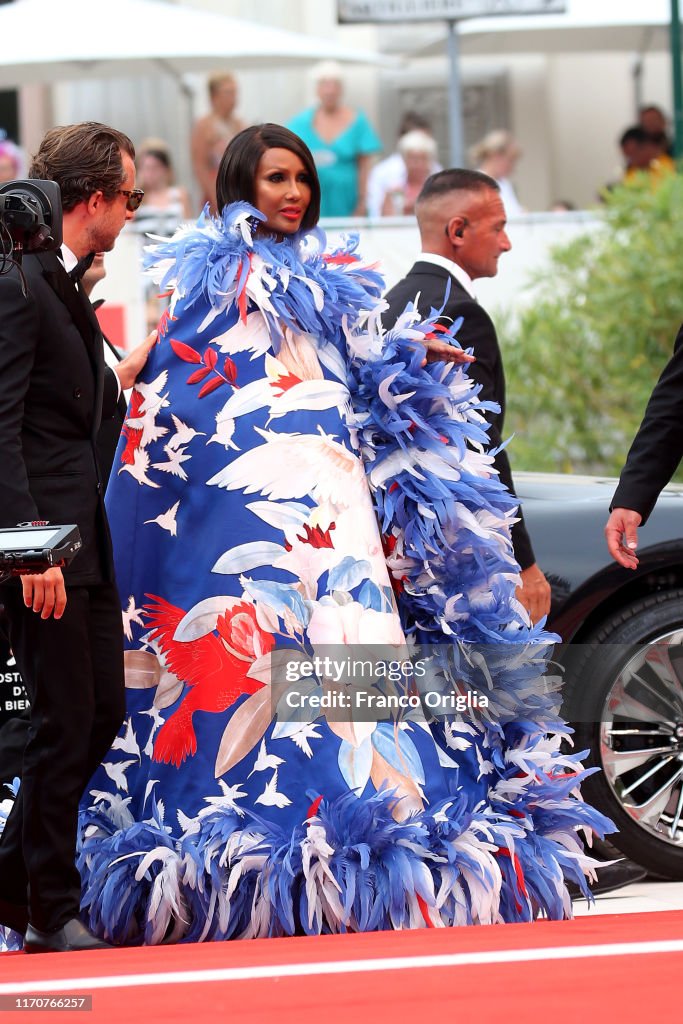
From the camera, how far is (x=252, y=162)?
417 cm

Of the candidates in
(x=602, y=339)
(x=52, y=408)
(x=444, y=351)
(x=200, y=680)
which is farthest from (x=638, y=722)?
(x=602, y=339)

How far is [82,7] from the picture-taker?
11.1m

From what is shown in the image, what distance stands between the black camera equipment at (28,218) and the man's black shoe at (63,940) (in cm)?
136

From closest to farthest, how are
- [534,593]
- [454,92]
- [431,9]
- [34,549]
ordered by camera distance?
[34,549], [534,593], [431,9], [454,92]

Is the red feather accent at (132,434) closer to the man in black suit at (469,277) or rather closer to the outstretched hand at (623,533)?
the man in black suit at (469,277)

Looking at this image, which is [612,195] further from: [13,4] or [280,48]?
[13,4]

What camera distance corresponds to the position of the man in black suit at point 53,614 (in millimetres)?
3662

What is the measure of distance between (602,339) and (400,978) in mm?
6578

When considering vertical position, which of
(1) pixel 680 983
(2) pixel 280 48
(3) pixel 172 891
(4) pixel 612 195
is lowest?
(3) pixel 172 891

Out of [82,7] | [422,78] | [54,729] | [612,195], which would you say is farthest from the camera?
[422,78]

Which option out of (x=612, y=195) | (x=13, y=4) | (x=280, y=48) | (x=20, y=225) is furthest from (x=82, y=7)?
(x=20, y=225)

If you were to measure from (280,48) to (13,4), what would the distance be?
170cm

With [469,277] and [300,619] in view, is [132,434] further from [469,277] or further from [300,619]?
[469,277]

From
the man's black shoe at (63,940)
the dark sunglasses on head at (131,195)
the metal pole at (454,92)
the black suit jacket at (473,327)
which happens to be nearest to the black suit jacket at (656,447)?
the black suit jacket at (473,327)
